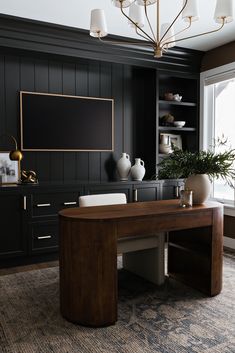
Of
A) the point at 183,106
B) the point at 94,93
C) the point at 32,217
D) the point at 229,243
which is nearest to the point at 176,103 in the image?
the point at 183,106

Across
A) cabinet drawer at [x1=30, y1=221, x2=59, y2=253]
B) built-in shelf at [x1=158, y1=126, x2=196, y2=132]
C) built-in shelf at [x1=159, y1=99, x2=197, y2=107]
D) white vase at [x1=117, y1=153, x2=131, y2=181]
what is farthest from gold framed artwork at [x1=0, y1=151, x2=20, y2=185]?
built-in shelf at [x1=159, y1=99, x2=197, y2=107]

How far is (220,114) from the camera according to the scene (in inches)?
185

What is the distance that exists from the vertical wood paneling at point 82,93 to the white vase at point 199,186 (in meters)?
1.86

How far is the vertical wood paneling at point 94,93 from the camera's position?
4.46 metres

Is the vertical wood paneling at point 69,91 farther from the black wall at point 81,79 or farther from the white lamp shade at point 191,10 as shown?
the white lamp shade at point 191,10

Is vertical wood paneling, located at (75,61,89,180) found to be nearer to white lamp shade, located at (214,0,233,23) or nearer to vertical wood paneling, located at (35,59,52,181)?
vertical wood paneling, located at (35,59,52,181)

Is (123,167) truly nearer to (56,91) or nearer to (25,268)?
(56,91)

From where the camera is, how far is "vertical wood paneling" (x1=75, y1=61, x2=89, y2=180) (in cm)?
437

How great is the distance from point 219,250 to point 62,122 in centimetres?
246

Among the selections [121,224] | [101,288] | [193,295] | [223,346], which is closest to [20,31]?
[121,224]

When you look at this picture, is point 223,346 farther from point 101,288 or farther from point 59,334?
point 59,334

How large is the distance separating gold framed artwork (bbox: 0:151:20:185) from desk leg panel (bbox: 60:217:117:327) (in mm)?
1719

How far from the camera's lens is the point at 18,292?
296 cm

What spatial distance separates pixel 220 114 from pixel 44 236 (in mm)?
2862
